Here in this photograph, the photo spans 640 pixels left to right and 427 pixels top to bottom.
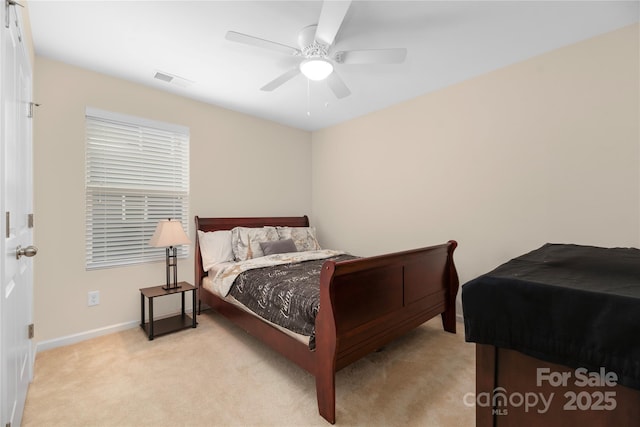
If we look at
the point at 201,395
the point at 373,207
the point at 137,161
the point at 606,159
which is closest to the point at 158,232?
the point at 137,161

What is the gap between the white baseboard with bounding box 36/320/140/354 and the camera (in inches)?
97.3

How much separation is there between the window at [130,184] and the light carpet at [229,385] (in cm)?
88

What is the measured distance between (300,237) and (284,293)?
1.82 m

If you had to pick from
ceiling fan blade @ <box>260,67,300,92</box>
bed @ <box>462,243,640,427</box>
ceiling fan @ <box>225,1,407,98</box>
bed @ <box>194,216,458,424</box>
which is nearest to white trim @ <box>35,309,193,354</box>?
bed @ <box>194,216,458,424</box>

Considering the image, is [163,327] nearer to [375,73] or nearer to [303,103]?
[303,103]

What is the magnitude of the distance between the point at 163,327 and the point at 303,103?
9.46 feet

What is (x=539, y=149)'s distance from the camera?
2537 millimetres

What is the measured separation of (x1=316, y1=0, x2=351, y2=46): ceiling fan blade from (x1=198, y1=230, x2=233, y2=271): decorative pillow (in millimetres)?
2339

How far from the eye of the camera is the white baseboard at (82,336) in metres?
2.47

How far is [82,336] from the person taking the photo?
2.66m

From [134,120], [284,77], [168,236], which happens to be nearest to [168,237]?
[168,236]

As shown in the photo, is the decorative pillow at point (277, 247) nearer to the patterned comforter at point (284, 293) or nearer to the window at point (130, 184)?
the patterned comforter at point (284, 293)

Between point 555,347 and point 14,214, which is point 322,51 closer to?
point 14,214

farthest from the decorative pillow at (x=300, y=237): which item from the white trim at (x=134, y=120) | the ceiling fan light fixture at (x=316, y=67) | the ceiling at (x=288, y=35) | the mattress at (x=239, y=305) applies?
the ceiling fan light fixture at (x=316, y=67)
